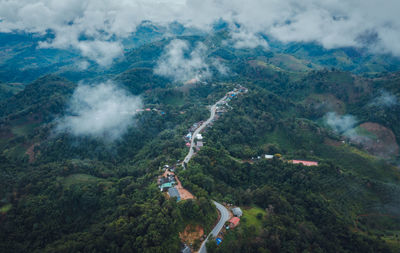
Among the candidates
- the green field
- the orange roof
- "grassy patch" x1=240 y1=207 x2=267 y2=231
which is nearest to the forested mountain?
the green field

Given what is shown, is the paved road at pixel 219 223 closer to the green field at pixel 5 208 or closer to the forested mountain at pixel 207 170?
the forested mountain at pixel 207 170

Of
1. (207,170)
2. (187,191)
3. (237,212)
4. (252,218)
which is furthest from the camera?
(207,170)

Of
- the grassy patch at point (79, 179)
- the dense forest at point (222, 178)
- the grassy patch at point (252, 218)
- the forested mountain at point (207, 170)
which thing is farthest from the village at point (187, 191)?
the grassy patch at point (79, 179)

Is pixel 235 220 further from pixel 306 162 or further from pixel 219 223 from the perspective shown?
pixel 306 162

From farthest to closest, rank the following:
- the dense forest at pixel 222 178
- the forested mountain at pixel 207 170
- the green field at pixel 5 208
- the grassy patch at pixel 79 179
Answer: the grassy patch at pixel 79 179 → the green field at pixel 5 208 → the forested mountain at pixel 207 170 → the dense forest at pixel 222 178

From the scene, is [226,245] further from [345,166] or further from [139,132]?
[139,132]

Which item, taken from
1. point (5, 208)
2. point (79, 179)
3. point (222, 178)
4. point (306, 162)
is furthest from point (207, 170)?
point (5, 208)

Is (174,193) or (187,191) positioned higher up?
(174,193)
